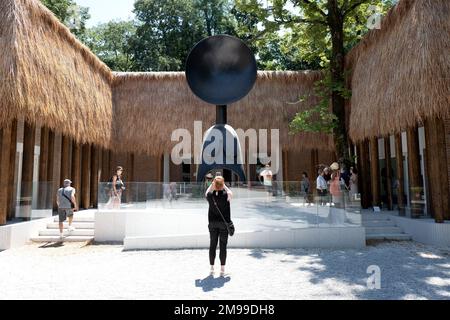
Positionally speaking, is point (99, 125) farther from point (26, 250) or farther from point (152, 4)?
point (152, 4)

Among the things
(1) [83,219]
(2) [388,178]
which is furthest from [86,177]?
(2) [388,178]

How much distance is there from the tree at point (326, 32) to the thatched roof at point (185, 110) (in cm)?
90

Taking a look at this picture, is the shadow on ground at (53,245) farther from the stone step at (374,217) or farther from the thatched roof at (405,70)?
Result: the thatched roof at (405,70)

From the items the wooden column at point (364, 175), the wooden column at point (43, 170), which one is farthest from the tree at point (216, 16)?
the wooden column at point (43, 170)

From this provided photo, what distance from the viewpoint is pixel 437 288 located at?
14.3 ft

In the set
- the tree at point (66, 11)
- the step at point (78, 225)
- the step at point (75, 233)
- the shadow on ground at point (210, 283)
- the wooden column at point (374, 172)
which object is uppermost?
the tree at point (66, 11)

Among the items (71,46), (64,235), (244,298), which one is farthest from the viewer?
(71,46)

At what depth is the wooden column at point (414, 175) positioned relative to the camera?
8.42m

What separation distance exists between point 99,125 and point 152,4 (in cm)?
1586

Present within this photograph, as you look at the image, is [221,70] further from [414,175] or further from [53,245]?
[53,245]

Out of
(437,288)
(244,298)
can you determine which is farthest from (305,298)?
(437,288)

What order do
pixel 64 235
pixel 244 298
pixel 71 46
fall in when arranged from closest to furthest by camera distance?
pixel 244 298, pixel 64 235, pixel 71 46

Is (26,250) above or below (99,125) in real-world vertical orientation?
below

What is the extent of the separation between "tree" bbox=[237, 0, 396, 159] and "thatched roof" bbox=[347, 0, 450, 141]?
838 millimetres
